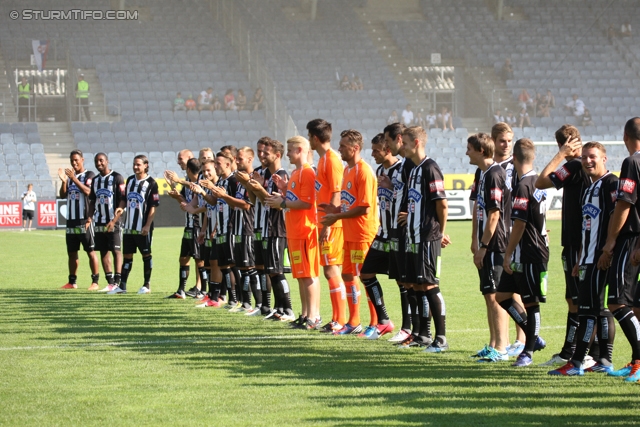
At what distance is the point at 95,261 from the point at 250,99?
24.7 meters

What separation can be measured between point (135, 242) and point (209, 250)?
2.15 metres

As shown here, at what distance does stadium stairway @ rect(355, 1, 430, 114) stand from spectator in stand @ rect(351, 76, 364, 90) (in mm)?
1910

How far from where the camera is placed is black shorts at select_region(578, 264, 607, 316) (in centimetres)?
667

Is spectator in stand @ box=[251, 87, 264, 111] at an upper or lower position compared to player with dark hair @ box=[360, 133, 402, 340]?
upper

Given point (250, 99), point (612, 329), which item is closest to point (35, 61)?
point (250, 99)

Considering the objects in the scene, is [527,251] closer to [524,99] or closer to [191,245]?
[191,245]

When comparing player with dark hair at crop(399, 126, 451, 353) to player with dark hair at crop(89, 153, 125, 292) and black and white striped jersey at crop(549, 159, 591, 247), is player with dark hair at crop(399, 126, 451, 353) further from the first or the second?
player with dark hair at crop(89, 153, 125, 292)

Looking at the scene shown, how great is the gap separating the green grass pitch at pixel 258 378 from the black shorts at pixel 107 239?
118 inches

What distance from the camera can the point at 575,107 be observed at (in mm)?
40750

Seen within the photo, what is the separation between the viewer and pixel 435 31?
43.2 m

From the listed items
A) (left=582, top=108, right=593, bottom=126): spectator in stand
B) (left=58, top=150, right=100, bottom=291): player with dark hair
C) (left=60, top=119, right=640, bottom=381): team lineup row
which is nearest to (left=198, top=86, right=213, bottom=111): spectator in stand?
(left=582, top=108, right=593, bottom=126): spectator in stand

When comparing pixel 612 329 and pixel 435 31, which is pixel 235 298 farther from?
pixel 435 31

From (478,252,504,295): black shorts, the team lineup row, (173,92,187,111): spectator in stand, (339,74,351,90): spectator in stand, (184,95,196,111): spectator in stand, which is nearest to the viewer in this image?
the team lineup row

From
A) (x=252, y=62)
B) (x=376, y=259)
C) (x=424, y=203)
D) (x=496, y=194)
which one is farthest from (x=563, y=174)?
(x=252, y=62)
